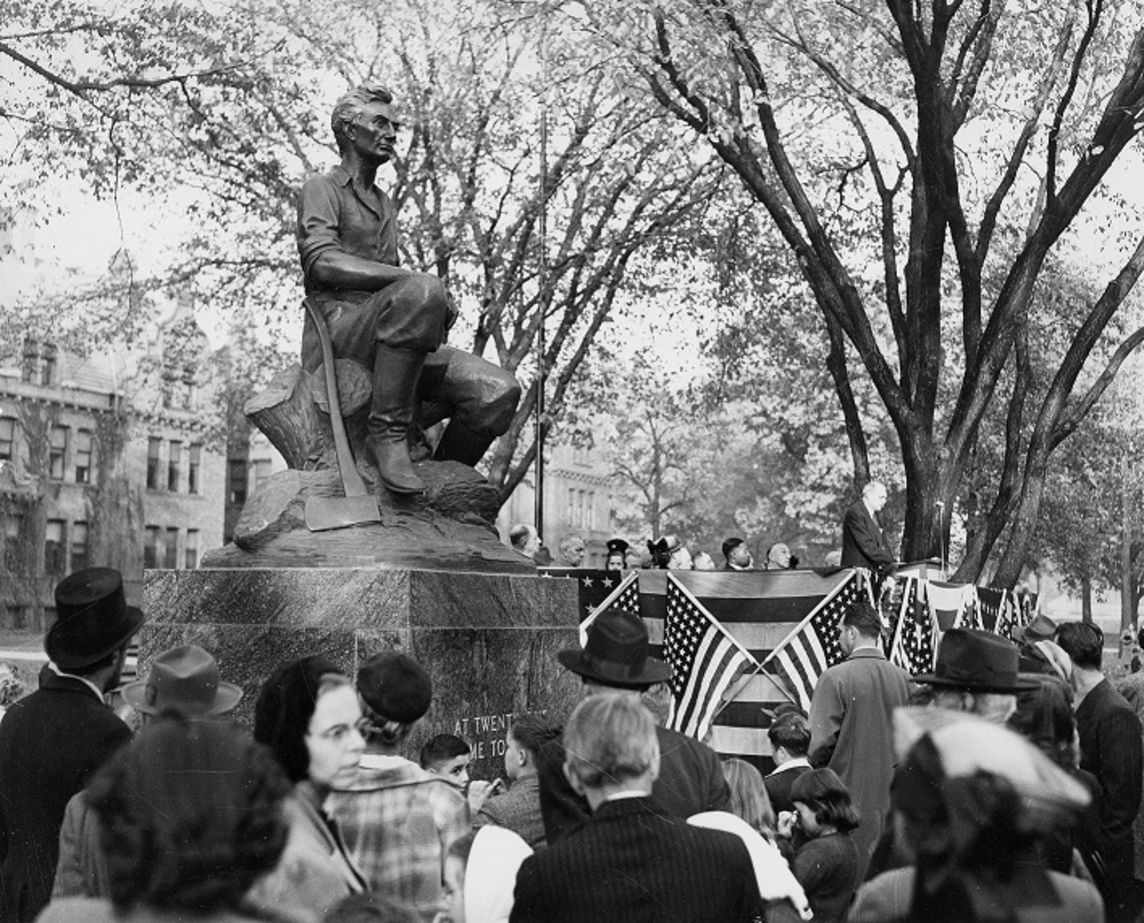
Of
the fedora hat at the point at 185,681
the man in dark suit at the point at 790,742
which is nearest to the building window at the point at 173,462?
the man in dark suit at the point at 790,742

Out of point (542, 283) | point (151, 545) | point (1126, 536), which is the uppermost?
point (542, 283)

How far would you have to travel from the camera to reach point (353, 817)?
12.6 feet

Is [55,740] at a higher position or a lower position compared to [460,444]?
lower

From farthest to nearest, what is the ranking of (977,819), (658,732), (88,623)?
(658,732) < (88,623) < (977,819)

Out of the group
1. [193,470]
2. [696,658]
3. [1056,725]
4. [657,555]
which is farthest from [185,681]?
[193,470]

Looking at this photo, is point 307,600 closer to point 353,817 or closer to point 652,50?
point 353,817

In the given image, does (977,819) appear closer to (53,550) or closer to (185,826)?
(185,826)

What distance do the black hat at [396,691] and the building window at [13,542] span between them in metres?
53.1

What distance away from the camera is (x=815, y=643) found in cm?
1262

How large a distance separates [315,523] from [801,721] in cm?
247

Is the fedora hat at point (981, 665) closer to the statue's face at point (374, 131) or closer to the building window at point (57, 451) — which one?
the statue's face at point (374, 131)

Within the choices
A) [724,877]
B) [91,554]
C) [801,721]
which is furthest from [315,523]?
[91,554]

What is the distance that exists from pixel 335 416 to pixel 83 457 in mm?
54902

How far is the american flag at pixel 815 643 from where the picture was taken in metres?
12.5
